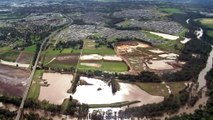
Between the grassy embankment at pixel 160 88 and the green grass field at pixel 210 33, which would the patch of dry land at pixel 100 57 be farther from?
the green grass field at pixel 210 33

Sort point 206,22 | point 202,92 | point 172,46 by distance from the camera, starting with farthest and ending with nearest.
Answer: point 206,22
point 172,46
point 202,92

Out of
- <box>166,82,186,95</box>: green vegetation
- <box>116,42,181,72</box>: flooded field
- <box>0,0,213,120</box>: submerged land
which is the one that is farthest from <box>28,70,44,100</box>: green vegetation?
<box>166,82,186,95</box>: green vegetation

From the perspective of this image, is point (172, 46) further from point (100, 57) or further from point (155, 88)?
point (155, 88)

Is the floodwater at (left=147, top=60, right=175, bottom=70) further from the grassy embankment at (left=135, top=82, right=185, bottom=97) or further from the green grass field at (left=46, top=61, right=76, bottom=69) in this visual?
the green grass field at (left=46, top=61, right=76, bottom=69)

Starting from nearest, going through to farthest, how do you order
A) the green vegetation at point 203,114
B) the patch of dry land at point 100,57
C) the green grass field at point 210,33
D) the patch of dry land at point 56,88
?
1. the green vegetation at point 203,114
2. the patch of dry land at point 56,88
3. the patch of dry land at point 100,57
4. the green grass field at point 210,33

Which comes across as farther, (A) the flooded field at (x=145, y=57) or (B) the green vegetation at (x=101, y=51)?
(B) the green vegetation at (x=101, y=51)

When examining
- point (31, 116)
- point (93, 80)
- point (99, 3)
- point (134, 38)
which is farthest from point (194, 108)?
point (99, 3)

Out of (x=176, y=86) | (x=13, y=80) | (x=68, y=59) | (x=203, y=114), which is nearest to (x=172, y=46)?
(x=176, y=86)

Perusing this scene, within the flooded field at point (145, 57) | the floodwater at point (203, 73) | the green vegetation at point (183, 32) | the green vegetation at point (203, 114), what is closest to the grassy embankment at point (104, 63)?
the flooded field at point (145, 57)
